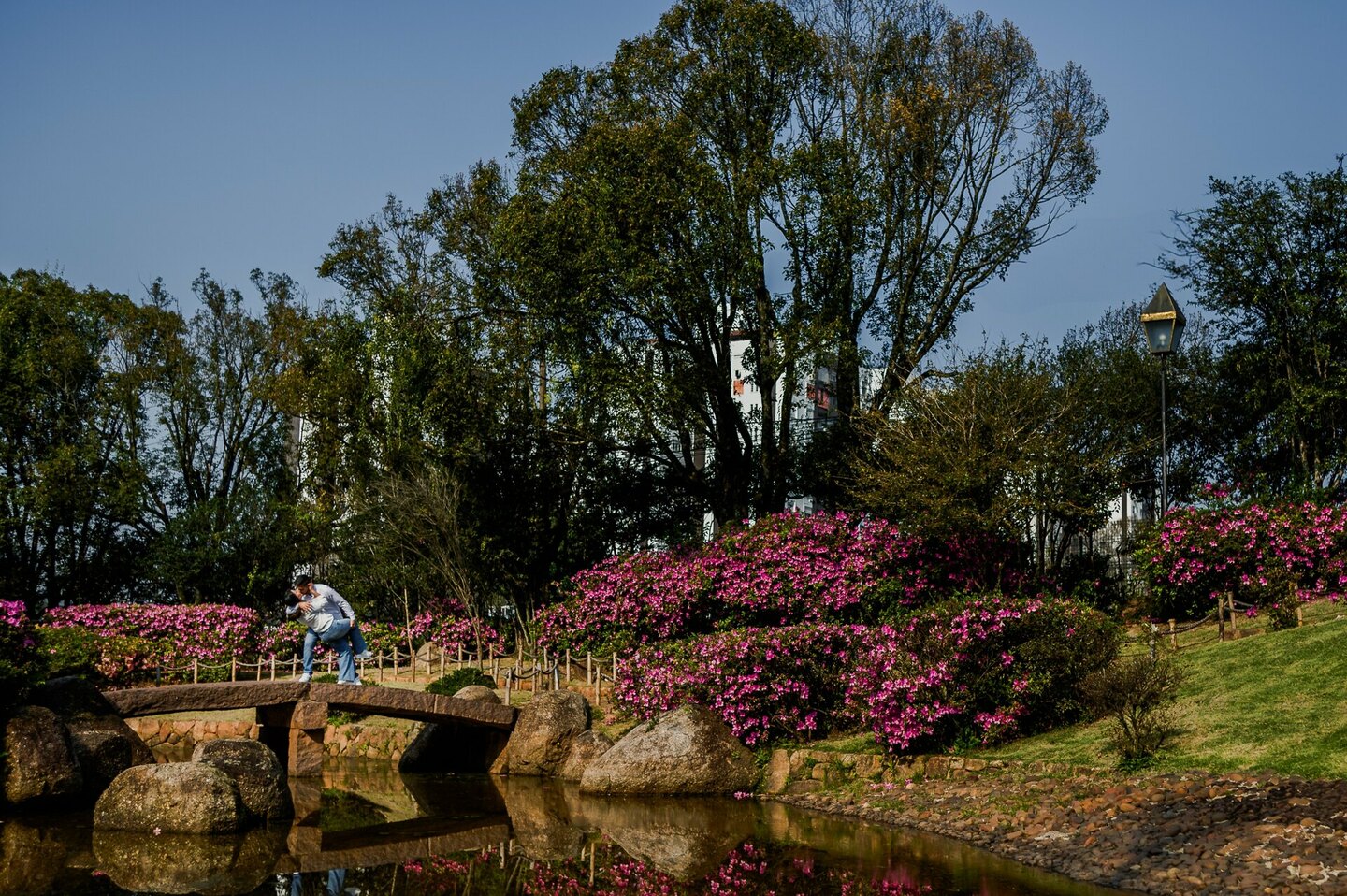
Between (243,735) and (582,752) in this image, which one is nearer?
(582,752)

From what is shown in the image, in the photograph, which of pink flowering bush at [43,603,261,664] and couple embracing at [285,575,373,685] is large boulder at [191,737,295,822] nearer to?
couple embracing at [285,575,373,685]

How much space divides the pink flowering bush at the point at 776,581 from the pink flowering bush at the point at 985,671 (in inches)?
205

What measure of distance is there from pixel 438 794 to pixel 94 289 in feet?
82.4

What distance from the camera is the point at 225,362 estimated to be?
39.2 meters

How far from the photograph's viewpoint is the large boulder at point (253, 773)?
1585 centimetres

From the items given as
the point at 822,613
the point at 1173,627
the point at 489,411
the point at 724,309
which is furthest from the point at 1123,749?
the point at 489,411

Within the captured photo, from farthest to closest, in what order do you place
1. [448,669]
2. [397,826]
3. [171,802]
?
[448,669]
[397,826]
[171,802]

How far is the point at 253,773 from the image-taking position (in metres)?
16.0

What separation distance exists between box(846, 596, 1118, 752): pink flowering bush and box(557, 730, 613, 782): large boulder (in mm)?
4389

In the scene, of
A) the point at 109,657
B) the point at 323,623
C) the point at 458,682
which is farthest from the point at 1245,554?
the point at 109,657

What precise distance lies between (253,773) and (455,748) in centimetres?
631

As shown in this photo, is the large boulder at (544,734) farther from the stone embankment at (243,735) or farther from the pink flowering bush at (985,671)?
the pink flowering bush at (985,671)

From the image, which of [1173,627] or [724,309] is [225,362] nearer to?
[724,309]

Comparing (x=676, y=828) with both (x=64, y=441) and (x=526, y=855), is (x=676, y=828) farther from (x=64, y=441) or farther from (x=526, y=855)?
(x=64, y=441)
